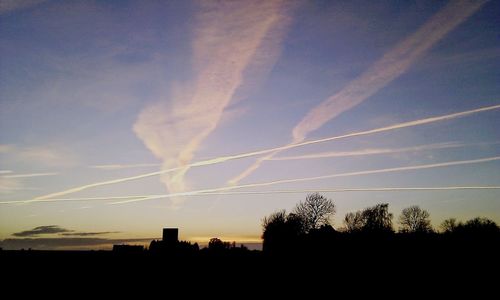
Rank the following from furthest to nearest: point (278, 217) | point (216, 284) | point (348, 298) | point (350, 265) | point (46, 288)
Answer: point (278, 217)
point (350, 265)
point (216, 284)
point (46, 288)
point (348, 298)

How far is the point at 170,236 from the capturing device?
2785 inches

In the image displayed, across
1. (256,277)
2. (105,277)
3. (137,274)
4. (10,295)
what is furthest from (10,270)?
(256,277)

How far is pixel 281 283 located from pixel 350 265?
947 cm

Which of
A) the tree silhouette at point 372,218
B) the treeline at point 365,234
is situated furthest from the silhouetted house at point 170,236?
the tree silhouette at point 372,218

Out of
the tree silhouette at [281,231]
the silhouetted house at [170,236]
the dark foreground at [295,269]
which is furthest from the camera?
the tree silhouette at [281,231]

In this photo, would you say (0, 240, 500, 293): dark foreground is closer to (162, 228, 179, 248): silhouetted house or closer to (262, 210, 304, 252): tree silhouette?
(162, 228, 179, 248): silhouetted house

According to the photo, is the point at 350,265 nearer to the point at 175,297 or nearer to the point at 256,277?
the point at 256,277

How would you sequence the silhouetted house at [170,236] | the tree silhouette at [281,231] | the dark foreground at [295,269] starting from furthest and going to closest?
the tree silhouette at [281,231], the silhouetted house at [170,236], the dark foreground at [295,269]

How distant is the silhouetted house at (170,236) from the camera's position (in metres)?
69.9

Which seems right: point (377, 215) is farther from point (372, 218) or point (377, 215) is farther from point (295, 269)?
point (295, 269)

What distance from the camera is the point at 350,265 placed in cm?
4247

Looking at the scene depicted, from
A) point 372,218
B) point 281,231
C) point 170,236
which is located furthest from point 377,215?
point 170,236

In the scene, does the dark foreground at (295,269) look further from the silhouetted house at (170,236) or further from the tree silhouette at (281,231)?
the tree silhouette at (281,231)

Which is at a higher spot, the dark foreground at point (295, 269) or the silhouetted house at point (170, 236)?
the silhouetted house at point (170, 236)
